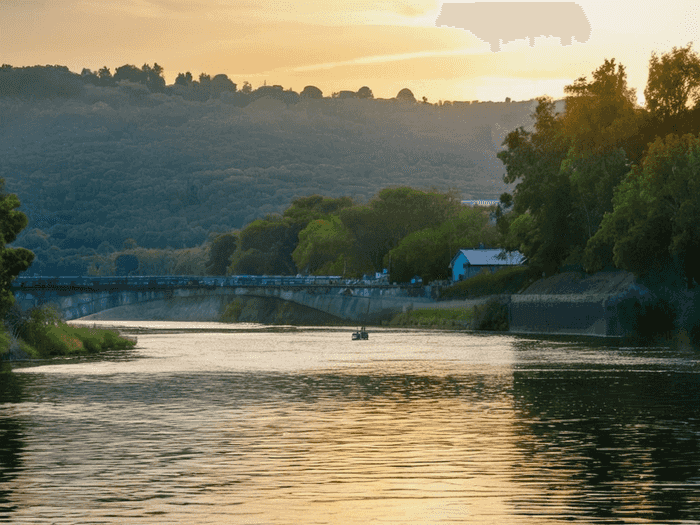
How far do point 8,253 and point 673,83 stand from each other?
271ft

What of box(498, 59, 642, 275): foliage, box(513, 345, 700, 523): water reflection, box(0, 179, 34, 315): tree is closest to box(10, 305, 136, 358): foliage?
box(0, 179, 34, 315): tree

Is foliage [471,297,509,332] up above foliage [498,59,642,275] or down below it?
below

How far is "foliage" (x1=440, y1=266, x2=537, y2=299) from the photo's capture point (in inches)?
6905

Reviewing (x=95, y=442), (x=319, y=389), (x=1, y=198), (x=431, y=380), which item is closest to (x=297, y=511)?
(x=95, y=442)

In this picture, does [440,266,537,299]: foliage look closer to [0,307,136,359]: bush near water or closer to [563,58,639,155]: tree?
[563,58,639,155]: tree

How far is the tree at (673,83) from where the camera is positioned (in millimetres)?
140000

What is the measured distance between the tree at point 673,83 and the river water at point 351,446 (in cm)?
6945

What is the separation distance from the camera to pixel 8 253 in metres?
91.6

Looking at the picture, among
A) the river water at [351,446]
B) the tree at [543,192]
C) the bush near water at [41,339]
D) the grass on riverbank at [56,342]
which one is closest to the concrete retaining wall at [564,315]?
the tree at [543,192]

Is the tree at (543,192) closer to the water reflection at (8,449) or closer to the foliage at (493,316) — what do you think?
the foliage at (493,316)

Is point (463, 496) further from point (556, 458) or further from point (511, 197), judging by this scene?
point (511, 197)

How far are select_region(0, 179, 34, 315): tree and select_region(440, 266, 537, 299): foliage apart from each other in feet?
296

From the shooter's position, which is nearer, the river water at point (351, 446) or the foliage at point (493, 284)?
the river water at point (351, 446)

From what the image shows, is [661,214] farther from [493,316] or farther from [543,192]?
[493,316]
